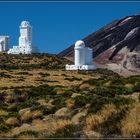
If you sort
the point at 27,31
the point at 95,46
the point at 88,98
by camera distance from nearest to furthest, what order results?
the point at 88,98 < the point at 27,31 < the point at 95,46

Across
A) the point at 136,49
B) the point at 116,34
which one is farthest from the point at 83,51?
the point at 116,34

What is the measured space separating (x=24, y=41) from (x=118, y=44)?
34.2m

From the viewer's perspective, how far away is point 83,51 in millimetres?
117125

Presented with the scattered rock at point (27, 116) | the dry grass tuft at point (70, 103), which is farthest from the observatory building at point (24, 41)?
the scattered rock at point (27, 116)

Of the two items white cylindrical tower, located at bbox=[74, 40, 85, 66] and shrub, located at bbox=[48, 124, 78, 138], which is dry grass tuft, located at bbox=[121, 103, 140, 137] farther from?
white cylindrical tower, located at bbox=[74, 40, 85, 66]

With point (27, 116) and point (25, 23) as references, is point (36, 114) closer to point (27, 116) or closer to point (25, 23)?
point (27, 116)

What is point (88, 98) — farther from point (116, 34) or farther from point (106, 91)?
point (116, 34)

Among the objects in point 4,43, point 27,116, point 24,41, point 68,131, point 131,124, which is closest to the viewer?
point 131,124

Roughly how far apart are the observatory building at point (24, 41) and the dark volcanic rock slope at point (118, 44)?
862 inches

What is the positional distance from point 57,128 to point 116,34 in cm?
15062

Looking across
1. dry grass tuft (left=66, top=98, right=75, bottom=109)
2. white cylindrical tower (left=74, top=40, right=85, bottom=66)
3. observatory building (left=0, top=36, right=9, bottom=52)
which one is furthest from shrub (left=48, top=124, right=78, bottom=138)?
observatory building (left=0, top=36, right=9, bottom=52)

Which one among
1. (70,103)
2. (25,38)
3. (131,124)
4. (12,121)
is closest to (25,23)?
(25,38)

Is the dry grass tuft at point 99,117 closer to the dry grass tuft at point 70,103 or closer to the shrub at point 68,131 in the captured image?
the shrub at point 68,131

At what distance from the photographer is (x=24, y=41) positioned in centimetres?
13975
